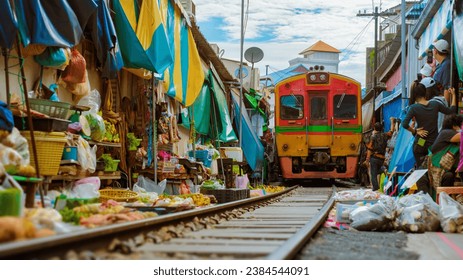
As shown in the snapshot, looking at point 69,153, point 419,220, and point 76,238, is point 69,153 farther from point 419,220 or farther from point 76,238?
point 419,220

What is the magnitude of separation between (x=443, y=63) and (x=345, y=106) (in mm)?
8731

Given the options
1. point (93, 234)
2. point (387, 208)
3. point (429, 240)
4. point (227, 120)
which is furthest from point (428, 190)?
point (227, 120)

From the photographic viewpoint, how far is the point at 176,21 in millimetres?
12297

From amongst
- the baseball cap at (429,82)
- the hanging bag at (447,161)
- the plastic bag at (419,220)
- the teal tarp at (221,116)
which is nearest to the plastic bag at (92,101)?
the plastic bag at (419,220)

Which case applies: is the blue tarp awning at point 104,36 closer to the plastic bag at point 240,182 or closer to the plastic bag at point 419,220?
the plastic bag at point 419,220

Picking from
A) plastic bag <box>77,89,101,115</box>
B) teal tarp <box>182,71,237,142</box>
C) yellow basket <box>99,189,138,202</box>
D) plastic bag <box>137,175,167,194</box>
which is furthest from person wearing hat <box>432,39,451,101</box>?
teal tarp <box>182,71,237,142</box>

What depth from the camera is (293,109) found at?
1964cm

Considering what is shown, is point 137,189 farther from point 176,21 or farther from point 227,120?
point 227,120

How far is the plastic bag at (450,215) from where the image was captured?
673 centimetres

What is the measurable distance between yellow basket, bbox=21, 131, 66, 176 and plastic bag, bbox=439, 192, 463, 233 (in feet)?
12.9

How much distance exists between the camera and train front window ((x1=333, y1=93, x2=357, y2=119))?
64.0ft

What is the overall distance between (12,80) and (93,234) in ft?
12.0

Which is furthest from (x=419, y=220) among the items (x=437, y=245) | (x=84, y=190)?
(x=84, y=190)

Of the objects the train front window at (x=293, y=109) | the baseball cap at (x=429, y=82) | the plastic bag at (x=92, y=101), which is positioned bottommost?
the plastic bag at (x=92, y=101)
